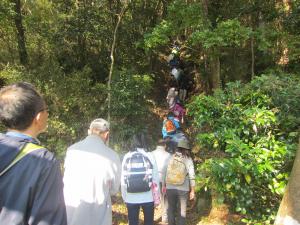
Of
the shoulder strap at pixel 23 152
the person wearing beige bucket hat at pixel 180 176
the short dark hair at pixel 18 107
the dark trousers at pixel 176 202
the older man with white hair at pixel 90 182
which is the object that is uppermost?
the short dark hair at pixel 18 107

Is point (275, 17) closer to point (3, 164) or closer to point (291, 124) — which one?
point (291, 124)

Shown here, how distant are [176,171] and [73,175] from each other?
2380 millimetres

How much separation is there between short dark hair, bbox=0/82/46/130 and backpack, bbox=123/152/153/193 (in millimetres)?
2916

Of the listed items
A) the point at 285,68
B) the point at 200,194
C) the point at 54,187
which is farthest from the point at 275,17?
the point at 54,187

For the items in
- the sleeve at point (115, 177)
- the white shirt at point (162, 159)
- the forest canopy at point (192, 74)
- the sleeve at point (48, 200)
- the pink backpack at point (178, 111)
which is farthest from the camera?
the pink backpack at point (178, 111)

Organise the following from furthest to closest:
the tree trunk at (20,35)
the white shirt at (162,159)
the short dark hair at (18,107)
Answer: the tree trunk at (20,35), the white shirt at (162,159), the short dark hair at (18,107)

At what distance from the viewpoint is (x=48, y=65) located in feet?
29.7

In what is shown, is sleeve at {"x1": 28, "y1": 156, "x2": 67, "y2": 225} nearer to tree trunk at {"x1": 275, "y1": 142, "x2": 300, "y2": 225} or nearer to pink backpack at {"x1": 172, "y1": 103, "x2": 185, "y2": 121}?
tree trunk at {"x1": 275, "y1": 142, "x2": 300, "y2": 225}

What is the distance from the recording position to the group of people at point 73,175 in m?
1.69

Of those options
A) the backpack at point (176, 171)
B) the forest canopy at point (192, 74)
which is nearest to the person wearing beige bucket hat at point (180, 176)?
the backpack at point (176, 171)

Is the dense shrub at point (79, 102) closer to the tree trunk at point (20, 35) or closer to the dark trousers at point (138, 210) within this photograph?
the tree trunk at point (20, 35)

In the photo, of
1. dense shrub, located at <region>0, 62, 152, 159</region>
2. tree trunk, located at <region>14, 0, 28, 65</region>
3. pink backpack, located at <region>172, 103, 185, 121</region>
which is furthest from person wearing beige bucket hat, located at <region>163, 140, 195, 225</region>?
tree trunk, located at <region>14, 0, 28, 65</region>

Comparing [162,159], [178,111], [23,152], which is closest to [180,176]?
[162,159]

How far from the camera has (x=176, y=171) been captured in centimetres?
536
